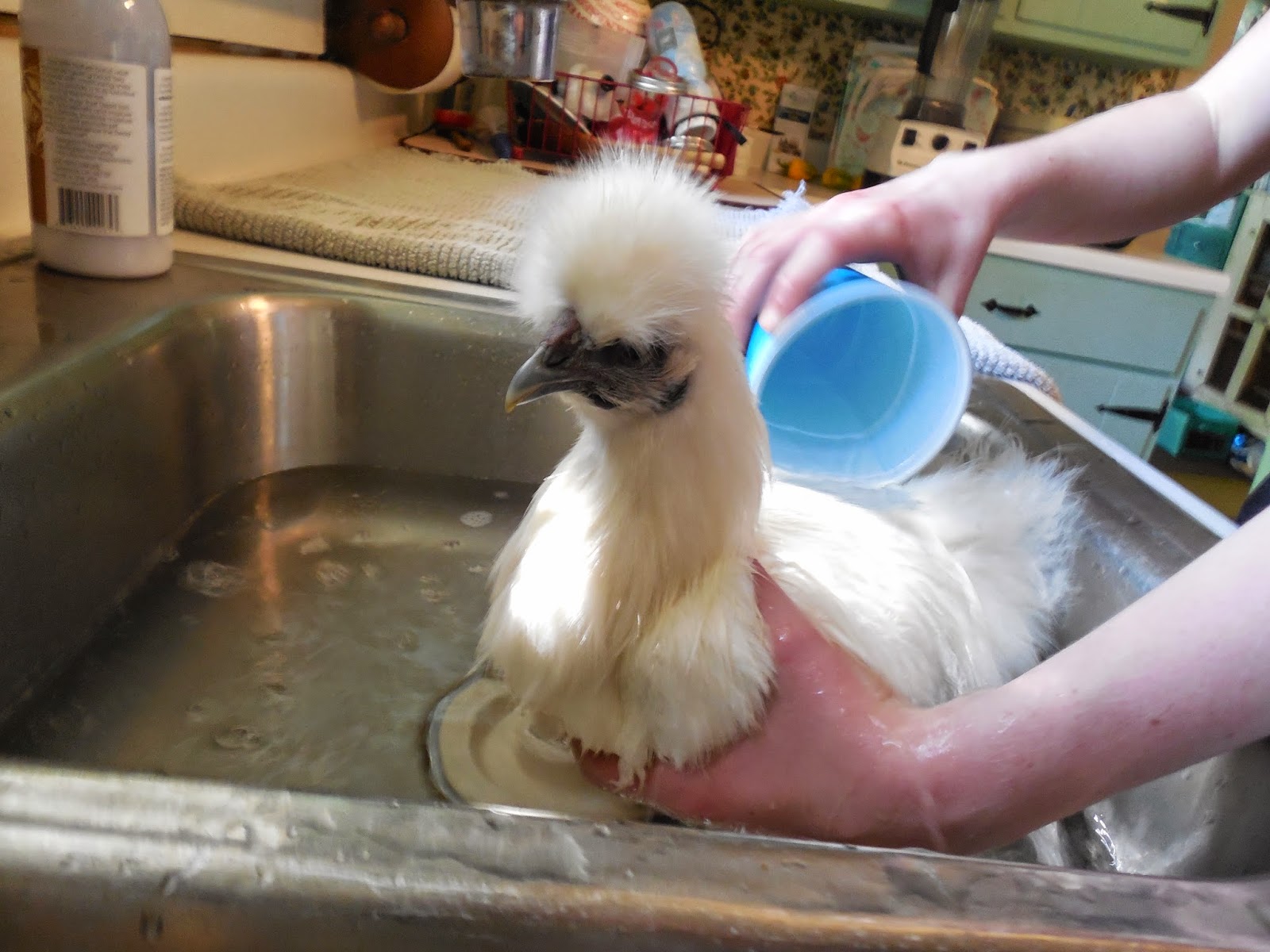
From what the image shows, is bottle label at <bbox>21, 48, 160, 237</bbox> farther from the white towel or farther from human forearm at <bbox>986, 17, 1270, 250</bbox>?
human forearm at <bbox>986, 17, 1270, 250</bbox>

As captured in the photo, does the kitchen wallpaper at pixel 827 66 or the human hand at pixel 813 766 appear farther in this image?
the kitchen wallpaper at pixel 827 66

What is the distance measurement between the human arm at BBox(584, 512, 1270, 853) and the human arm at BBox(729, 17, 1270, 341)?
0.32 metres

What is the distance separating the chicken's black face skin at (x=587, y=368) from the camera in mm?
527

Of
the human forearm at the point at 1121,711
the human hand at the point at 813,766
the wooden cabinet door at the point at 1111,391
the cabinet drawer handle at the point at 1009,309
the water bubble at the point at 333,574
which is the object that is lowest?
the wooden cabinet door at the point at 1111,391

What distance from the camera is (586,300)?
51 cm

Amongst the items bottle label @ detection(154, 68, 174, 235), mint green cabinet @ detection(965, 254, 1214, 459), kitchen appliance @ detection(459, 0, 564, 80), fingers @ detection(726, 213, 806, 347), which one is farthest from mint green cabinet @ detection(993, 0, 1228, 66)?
bottle label @ detection(154, 68, 174, 235)

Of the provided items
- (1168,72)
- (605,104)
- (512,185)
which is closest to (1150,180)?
(512,185)

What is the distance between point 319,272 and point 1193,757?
0.91 metres

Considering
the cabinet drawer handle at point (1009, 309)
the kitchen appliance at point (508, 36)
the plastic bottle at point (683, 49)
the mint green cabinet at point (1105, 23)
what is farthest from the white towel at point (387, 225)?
the mint green cabinet at point (1105, 23)

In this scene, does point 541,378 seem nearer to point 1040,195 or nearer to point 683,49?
point 1040,195

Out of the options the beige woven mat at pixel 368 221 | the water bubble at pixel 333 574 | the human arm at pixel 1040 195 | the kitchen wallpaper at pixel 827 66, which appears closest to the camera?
the human arm at pixel 1040 195

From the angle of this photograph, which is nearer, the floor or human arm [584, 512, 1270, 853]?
human arm [584, 512, 1270, 853]

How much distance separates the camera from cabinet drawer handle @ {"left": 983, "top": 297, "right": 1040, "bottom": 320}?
2.22m

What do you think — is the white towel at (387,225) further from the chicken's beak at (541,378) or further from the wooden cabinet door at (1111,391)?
the wooden cabinet door at (1111,391)
